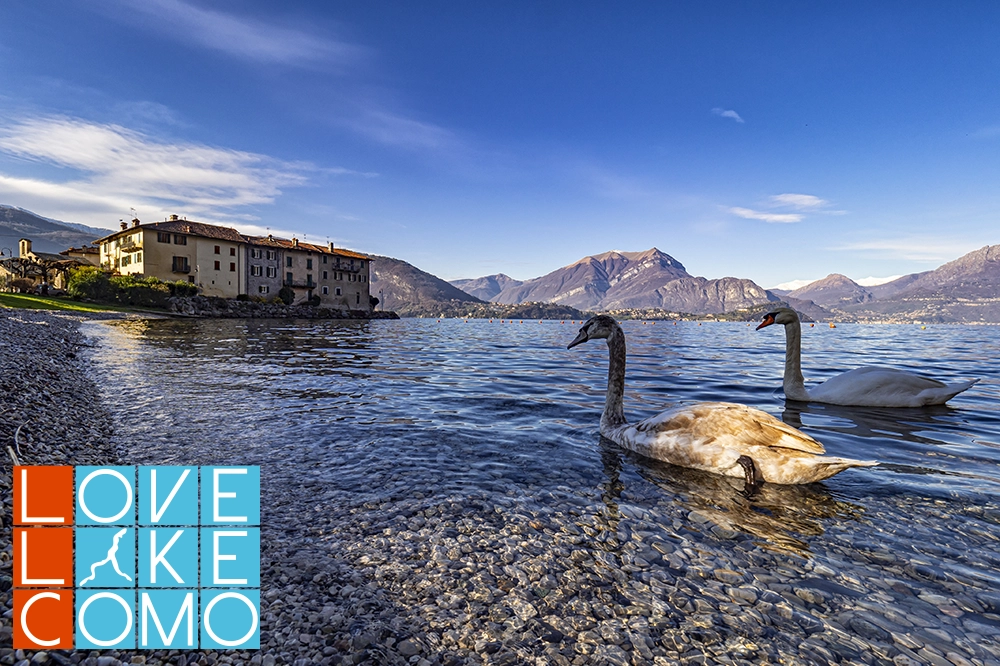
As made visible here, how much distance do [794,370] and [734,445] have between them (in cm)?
777

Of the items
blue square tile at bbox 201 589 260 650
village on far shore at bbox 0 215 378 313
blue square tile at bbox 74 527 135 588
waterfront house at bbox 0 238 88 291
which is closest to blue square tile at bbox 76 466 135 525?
blue square tile at bbox 74 527 135 588

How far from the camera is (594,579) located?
4.09 metres

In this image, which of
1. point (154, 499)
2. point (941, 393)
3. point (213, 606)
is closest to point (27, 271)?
point (154, 499)

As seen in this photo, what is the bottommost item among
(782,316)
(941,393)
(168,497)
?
(168,497)

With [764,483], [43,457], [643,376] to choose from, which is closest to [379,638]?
[764,483]

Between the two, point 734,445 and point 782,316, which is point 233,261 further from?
point 734,445

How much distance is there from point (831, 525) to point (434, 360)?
756 inches

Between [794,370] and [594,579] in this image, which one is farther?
[794,370]

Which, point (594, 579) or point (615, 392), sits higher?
point (615, 392)

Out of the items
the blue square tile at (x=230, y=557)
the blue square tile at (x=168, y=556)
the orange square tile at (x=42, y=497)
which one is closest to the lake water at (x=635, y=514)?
the blue square tile at (x=230, y=557)

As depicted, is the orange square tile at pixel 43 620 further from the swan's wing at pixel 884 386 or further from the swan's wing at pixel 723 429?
the swan's wing at pixel 884 386

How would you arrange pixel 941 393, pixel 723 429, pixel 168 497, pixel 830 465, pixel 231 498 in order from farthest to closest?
pixel 941 393 → pixel 723 429 → pixel 830 465 → pixel 168 497 → pixel 231 498

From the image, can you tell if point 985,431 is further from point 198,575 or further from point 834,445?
point 198,575

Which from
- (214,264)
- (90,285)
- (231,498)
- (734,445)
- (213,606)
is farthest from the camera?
(214,264)
